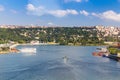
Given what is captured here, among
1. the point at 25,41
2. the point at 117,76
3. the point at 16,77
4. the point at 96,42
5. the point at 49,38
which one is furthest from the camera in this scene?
the point at 49,38

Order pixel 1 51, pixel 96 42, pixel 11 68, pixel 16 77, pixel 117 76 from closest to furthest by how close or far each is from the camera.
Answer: pixel 16 77 → pixel 117 76 → pixel 11 68 → pixel 1 51 → pixel 96 42

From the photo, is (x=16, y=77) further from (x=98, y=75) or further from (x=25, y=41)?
(x=25, y=41)

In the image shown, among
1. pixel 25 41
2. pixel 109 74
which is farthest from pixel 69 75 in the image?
pixel 25 41

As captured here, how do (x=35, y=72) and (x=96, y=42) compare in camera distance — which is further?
(x=96, y=42)

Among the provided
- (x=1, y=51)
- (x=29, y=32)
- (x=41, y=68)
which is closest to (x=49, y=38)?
(x=29, y=32)

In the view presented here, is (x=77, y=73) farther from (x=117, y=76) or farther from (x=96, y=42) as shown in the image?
(x=96, y=42)

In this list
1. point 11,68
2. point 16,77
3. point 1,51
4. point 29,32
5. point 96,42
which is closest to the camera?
point 16,77
